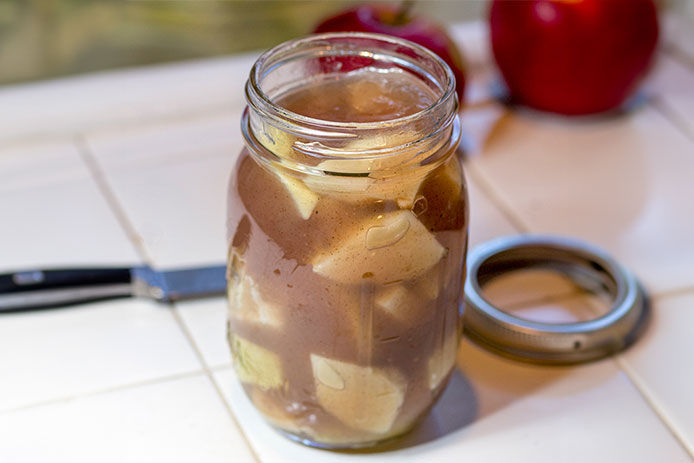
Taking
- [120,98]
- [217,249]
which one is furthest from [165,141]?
[217,249]

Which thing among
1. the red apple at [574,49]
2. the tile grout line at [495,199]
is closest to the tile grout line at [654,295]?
the tile grout line at [495,199]

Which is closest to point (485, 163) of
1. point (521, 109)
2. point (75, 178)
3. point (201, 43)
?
point (521, 109)

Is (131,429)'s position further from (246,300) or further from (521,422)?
(521,422)

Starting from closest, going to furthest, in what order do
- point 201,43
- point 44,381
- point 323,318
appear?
point 323,318 → point 44,381 → point 201,43

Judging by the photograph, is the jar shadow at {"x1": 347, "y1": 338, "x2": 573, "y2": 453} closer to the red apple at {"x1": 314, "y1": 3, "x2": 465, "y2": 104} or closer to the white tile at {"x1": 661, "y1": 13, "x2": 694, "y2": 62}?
the red apple at {"x1": 314, "y1": 3, "x2": 465, "y2": 104}

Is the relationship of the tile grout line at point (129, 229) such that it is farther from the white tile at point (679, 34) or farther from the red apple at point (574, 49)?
the white tile at point (679, 34)

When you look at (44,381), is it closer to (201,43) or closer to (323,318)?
(323,318)
